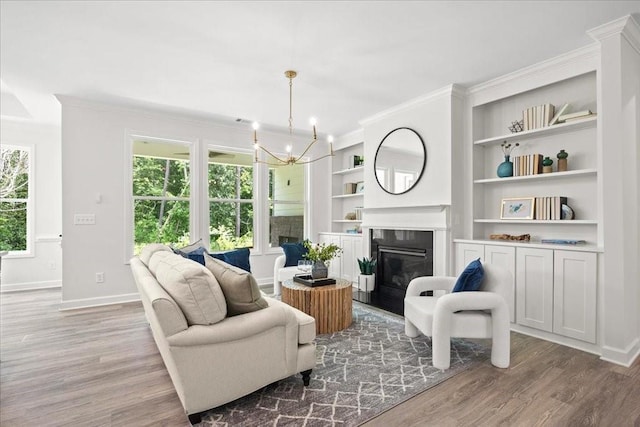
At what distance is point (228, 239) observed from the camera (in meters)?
5.59

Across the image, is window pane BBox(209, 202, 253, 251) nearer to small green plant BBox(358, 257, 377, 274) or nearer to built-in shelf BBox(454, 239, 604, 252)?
small green plant BBox(358, 257, 377, 274)

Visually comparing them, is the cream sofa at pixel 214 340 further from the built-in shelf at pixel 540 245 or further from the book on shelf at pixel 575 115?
the book on shelf at pixel 575 115

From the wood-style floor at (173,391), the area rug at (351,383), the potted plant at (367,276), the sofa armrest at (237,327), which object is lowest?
the wood-style floor at (173,391)

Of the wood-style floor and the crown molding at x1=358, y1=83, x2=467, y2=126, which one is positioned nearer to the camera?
the wood-style floor

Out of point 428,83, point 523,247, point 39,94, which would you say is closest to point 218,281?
point 523,247

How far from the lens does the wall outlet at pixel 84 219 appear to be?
4.34 m

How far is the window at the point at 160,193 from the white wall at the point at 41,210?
1997 millimetres

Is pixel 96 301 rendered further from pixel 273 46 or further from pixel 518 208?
pixel 518 208

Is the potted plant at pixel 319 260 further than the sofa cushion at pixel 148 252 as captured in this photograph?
Yes

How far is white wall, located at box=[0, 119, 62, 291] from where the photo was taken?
212 inches

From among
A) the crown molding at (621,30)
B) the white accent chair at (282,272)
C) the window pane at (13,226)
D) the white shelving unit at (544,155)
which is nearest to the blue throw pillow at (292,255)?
the white accent chair at (282,272)

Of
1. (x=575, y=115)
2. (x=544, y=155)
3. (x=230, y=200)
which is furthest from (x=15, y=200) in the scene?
(x=575, y=115)

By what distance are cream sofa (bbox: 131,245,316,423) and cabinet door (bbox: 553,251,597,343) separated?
2.39 metres

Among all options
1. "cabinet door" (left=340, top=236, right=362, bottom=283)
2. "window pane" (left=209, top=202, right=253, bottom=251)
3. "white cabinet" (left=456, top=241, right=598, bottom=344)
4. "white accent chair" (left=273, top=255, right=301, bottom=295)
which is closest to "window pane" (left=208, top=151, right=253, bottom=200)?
"window pane" (left=209, top=202, right=253, bottom=251)
